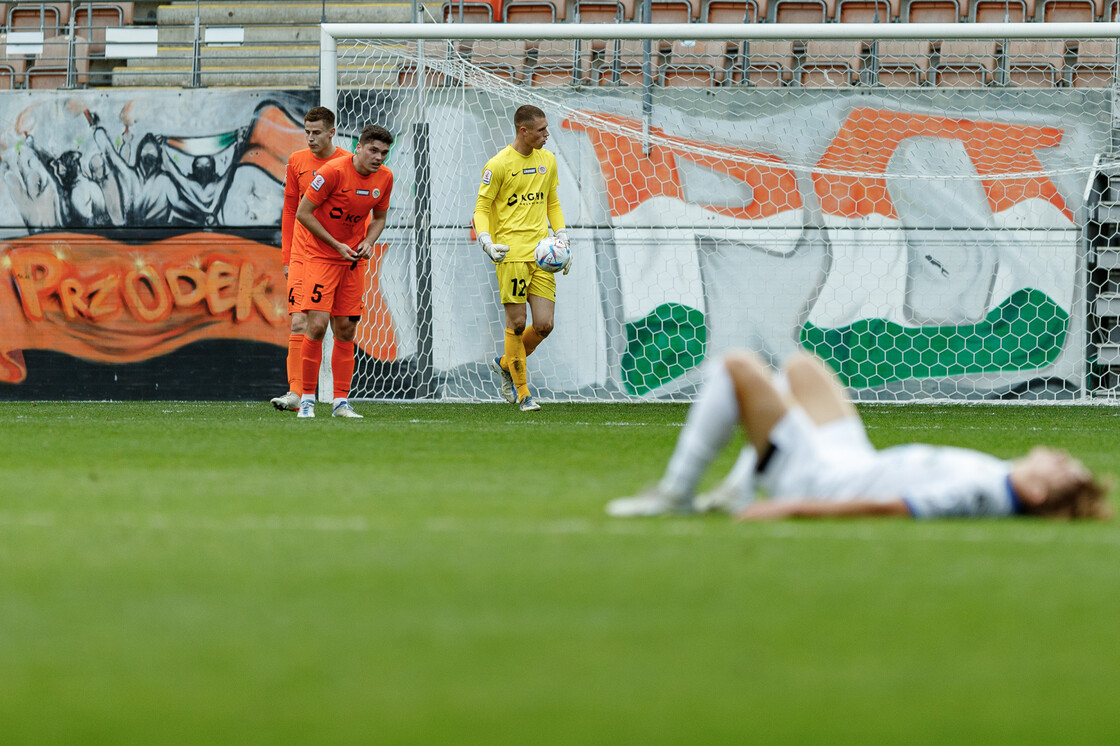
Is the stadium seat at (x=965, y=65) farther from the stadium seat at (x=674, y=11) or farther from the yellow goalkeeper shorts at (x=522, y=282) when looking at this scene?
the yellow goalkeeper shorts at (x=522, y=282)

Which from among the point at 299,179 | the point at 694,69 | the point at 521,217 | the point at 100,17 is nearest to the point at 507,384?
the point at 521,217

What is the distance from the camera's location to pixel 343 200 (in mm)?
8516

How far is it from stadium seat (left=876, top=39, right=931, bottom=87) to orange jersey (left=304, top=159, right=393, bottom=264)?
5.36 meters

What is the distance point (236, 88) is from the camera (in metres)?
12.7

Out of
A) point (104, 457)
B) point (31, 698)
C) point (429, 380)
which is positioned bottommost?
point (429, 380)

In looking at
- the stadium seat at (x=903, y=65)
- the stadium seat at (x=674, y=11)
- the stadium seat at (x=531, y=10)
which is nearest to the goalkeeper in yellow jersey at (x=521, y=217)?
the stadium seat at (x=903, y=65)

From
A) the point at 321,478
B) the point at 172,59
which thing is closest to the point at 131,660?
the point at 321,478

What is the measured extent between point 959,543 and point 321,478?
2.53 m

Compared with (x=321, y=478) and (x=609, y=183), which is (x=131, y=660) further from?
(x=609, y=183)

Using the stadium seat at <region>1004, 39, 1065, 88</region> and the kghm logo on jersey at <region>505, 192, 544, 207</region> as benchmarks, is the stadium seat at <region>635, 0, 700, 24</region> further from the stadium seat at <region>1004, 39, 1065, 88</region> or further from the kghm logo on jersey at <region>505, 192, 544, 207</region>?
the kghm logo on jersey at <region>505, 192, 544, 207</region>

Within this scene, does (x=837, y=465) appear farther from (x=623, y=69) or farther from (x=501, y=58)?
(x=501, y=58)

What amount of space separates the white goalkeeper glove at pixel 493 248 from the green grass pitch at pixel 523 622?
4.40 metres

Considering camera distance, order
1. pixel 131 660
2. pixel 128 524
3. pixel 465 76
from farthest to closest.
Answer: pixel 465 76 → pixel 128 524 → pixel 131 660

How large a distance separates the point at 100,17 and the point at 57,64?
3.35 feet
